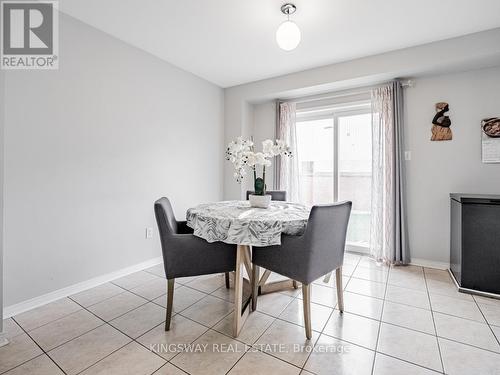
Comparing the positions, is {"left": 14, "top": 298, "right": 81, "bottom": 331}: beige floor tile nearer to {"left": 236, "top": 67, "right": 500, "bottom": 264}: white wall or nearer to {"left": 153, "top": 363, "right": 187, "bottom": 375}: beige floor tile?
{"left": 153, "top": 363, "right": 187, "bottom": 375}: beige floor tile

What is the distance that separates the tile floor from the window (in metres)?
1.29

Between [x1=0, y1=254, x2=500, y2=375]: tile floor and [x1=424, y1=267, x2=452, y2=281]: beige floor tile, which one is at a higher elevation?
[x1=424, y1=267, x2=452, y2=281]: beige floor tile

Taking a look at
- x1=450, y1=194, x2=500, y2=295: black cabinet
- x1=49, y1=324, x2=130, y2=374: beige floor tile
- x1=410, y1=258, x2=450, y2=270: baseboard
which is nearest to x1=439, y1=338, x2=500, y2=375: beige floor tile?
x1=450, y1=194, x2=500, y2=295: black cabinet

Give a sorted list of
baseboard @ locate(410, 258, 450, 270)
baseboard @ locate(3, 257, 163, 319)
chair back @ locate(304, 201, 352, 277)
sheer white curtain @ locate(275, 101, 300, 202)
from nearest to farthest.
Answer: chair back @ locate(304, 201, 352, 277)
baseboard @ locate(3, 257, 163, 319)
baseboard @ locate(410, 258, 450, 270)
sheer white curtain @ locate(275, 101, 300, 202)

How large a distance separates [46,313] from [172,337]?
1.11 m

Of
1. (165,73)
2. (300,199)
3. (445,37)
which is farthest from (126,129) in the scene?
(445,37)

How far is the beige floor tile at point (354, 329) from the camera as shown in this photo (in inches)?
62.9

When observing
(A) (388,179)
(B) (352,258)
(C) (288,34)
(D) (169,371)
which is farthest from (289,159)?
(D) (169,371)

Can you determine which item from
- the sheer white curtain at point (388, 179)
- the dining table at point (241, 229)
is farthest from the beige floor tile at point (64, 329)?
the sheer white curtain at point (388, 179)

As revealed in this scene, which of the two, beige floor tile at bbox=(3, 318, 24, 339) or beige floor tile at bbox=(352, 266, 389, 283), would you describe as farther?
beige floor tile at bbox=(352, 266, 389, 283)

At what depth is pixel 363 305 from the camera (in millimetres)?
2041

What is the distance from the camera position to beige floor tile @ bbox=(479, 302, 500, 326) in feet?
5.87

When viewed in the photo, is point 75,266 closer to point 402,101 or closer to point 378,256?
point 378,256

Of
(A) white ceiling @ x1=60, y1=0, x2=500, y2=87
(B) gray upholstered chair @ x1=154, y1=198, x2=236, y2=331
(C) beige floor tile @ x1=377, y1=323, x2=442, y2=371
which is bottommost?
(C) beige floor tile @ x1=377, y1=323, x2=442, y2=371
